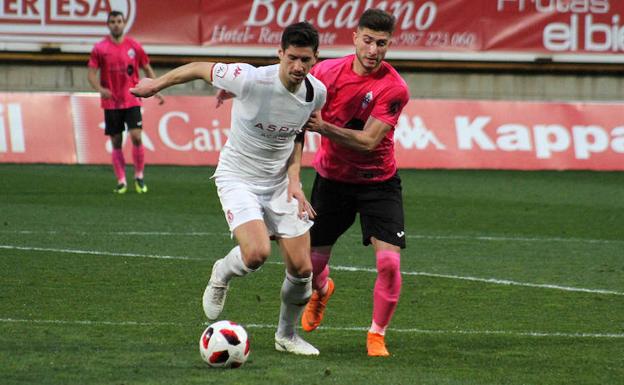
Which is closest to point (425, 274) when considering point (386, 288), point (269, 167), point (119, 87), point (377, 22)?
point (386, 288)

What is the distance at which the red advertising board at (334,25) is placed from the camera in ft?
73.4

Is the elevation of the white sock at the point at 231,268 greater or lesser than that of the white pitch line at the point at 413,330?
greater

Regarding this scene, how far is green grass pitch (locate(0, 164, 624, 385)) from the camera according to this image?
6590mm

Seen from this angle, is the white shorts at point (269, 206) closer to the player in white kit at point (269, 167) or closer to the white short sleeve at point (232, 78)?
the player in white kit at point (269, 167)

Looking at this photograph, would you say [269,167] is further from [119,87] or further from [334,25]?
[334,25]

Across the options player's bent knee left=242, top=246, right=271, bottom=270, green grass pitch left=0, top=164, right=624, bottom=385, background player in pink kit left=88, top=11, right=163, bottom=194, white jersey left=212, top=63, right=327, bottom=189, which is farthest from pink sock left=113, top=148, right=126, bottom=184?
player's bent knee left=242, top=246, right=271, bottom=270

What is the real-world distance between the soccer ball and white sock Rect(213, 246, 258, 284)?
49 centimetres

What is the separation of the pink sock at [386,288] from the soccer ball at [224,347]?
929mm

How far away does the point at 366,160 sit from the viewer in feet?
24.5

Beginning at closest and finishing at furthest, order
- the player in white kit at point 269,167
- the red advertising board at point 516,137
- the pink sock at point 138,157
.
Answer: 1. the player in white kit at point 269,167
2. the pink sock at point 138,157
3. the red advertising board at point 516,137

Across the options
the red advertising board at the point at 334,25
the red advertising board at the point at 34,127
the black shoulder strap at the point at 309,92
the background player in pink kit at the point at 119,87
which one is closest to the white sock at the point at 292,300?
the black shoulder strap at the point at 309,92

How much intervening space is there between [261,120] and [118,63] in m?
10.1

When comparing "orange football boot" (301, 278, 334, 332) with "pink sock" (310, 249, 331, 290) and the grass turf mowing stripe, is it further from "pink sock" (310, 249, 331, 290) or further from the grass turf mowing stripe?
the grass turf mowing stripe

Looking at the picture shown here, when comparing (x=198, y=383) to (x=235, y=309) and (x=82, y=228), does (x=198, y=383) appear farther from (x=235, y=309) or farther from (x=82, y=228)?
(x=82, y=228)
